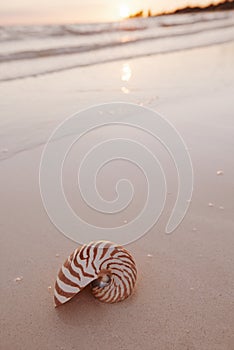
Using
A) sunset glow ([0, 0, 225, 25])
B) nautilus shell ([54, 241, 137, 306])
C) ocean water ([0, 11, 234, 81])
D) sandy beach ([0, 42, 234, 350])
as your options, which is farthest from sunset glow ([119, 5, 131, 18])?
nautilus shell ([54, 241, 137, 306])

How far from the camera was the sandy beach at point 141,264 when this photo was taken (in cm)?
172

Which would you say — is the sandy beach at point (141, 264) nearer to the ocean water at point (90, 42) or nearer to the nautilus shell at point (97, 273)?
the nautilus shell at point (97, 273)

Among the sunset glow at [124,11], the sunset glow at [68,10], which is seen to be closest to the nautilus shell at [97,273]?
the sunset glow at [68,10]

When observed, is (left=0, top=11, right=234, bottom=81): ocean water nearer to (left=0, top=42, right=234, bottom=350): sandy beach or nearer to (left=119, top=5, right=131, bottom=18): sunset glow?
(left=119, top=5, right=131, bottom=18): sunset glow

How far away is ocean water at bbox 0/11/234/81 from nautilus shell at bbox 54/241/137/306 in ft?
16.2

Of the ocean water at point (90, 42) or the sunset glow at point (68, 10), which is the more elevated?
the sunset glow at point (68, 10)

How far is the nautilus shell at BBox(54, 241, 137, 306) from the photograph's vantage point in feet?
5.96

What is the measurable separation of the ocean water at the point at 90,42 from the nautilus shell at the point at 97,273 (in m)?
4.93

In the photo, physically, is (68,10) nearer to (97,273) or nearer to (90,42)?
(90,42)

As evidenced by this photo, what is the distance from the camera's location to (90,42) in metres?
10.6

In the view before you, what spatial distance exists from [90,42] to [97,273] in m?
9.56

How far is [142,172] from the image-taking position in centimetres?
311

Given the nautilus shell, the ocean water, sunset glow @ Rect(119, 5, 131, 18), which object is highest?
the nautilus shell

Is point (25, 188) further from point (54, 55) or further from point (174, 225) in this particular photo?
point (54, 55)
